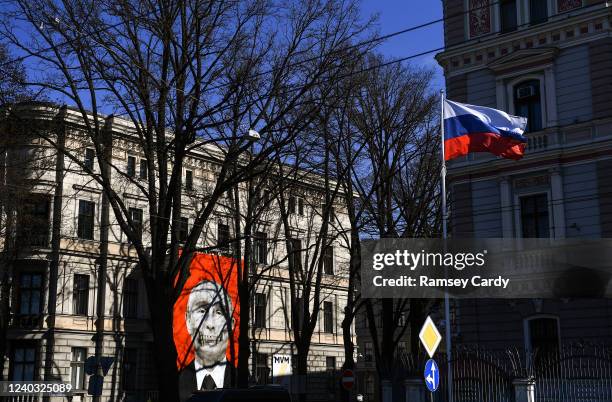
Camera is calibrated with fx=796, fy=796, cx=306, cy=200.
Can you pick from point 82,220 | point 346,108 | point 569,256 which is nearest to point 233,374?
point 82,220

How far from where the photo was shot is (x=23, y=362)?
39.5 m

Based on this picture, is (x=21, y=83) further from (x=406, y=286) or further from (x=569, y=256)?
(x=569, y=256)

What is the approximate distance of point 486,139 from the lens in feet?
67.6

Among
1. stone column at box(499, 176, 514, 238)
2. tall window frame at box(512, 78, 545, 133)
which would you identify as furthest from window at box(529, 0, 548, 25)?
stone column at box(499, 176, 514, 238)

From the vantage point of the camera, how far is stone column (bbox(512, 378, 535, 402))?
20375 mm

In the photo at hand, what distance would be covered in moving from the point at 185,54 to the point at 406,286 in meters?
10.2

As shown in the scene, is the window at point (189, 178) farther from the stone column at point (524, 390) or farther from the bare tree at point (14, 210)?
the stone column at point (524, 390)

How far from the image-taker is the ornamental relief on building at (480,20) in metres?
30.1

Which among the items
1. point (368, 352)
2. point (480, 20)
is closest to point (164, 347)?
point (480, 20)

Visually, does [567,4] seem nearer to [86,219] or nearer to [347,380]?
[347,380]

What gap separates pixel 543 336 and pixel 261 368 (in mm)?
25624

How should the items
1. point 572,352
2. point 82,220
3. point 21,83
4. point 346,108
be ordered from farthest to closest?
1. point 82,220
2. point 346,108
3. point 572,352
4. point 21,83

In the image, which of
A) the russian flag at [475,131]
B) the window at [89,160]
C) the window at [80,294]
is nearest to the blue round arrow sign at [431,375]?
the russian flag at [475,131]

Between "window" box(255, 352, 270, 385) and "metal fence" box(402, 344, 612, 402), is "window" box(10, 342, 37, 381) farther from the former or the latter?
"metal fence" box(402, 344, 612, 402)
